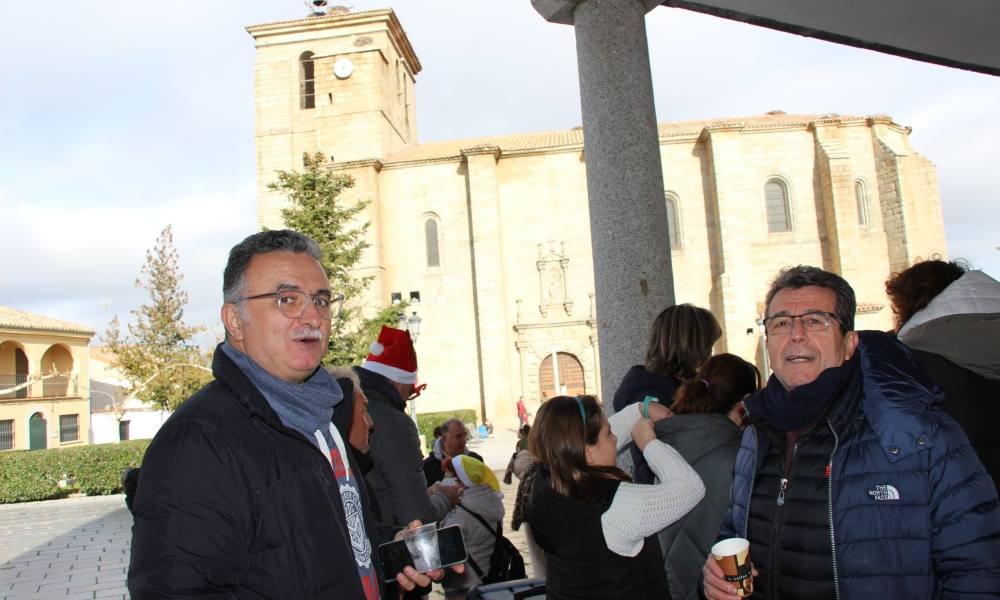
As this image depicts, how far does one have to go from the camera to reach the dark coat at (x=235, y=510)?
132 cm

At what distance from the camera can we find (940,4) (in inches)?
192

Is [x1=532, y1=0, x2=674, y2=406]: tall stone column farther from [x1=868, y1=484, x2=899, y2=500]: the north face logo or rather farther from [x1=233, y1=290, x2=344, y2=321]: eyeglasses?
[x1=233, y1=290, x2=344, y2=321]: eyeglasses

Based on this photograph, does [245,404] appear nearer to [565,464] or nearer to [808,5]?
[565,464]

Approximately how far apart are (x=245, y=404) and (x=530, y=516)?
4.19 feet

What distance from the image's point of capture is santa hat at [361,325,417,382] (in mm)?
3398

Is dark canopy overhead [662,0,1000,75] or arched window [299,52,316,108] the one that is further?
arched window [299,52,316,108]

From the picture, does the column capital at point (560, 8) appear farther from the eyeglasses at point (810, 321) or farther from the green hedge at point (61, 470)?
the green hedge at point (61, 470)

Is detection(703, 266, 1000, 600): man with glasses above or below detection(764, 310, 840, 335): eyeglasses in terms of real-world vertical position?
below

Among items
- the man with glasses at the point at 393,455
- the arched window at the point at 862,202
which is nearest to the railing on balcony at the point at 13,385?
the arched window at the point at 862,202

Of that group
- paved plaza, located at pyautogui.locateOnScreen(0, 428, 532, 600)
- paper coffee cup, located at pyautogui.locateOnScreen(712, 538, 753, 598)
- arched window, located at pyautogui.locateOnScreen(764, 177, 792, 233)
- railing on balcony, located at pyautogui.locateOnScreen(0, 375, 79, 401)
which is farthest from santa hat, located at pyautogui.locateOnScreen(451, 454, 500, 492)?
railing on balcony, located at pyautogui.locateOnScreen(0, 375, 79, 401)

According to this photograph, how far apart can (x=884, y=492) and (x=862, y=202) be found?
1171 inches

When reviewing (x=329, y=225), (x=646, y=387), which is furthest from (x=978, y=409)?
(x=329, y=225)

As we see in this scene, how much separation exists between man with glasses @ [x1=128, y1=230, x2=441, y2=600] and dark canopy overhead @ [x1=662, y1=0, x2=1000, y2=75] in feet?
12.0

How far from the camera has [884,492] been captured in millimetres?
1646
